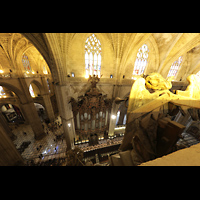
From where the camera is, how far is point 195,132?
10289 millimetres

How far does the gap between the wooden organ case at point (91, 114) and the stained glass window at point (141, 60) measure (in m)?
5.04

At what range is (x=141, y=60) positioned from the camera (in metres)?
8.41

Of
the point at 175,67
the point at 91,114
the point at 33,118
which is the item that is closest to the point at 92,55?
the point at 91,114

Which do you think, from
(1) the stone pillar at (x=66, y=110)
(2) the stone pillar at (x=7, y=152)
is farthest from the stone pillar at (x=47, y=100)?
(2) the stone pillar at (x=7, y=152)

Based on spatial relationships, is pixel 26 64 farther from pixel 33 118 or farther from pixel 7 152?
pixel 7 152

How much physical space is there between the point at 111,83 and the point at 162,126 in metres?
6.66

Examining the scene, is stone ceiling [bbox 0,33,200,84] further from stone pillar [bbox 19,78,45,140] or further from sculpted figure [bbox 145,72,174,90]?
sculpted figure [bbox 145,72,174,90]

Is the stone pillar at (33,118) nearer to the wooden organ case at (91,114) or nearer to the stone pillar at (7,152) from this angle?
the stone pillar at (7,152)

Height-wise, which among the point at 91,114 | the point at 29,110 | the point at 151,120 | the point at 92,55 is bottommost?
the point at 29,110

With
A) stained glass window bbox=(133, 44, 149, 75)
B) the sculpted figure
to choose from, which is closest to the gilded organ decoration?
the sculpted figure

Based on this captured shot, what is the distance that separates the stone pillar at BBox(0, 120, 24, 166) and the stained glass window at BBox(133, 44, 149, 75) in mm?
12685

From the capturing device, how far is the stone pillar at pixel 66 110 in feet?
21.6

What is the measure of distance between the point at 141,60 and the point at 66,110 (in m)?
9.81
